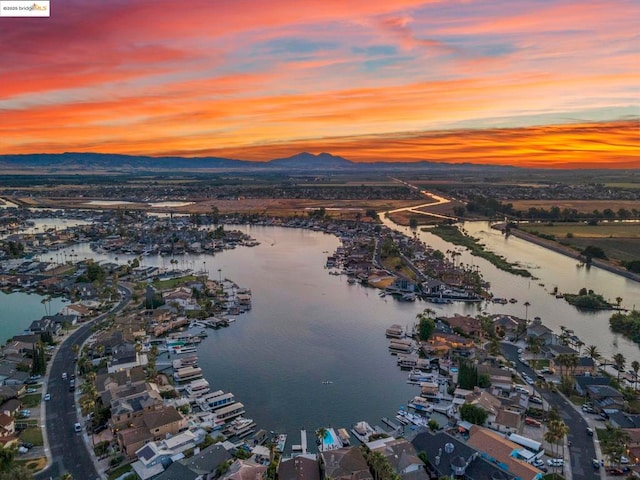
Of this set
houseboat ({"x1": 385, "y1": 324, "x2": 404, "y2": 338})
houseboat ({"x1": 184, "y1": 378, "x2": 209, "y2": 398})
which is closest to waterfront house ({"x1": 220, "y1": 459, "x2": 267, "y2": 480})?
houseboat ({"x1": 184, "y1": 378, "x2": 209, "y2": 398})

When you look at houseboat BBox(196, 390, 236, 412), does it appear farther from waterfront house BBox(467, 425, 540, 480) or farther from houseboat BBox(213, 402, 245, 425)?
waterfront house BBox(467, 425, 540, 480)

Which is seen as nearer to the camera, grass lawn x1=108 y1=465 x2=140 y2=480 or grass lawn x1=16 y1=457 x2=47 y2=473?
grass lawn x1=108 y1=465 x2=140 y2=480

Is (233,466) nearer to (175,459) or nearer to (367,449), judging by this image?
(175,459)

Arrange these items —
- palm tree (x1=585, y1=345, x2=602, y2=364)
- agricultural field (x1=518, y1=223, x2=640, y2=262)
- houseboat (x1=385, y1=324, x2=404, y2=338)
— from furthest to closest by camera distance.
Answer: agricultural field (x1=518, y1=223, x2=640, y2=262) < houseboat (x1=385, y1=324, x2=404, y2=338) < palm tree (x1=585, y1=345, x2=602, y2=364)

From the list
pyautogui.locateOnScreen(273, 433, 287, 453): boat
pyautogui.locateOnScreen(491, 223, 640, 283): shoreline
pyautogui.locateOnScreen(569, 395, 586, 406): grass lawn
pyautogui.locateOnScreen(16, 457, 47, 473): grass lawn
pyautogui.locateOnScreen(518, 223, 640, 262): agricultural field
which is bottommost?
pyautogui.locateOnScreen(273, 433, 287, 453): boat

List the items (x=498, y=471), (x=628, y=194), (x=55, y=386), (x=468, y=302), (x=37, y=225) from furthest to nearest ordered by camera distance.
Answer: (x=628, y=194) → (x=37, y=225) → (x=468, y=302) → (x=55, y=386) → (x=498, y=471)

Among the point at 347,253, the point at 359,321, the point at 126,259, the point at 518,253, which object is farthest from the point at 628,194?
the point at 126,259
